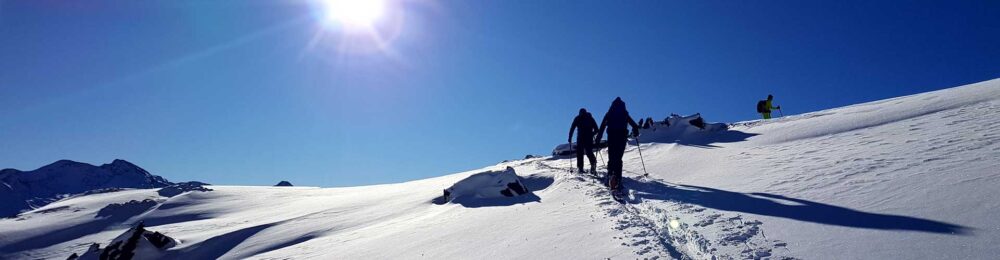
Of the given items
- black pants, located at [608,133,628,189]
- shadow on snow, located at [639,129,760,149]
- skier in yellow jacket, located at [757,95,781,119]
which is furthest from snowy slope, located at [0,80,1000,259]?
skier in yellow jacket, located at [757,95,781,119]

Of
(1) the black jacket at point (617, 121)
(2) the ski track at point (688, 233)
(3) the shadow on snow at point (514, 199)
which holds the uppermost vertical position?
(1) the black jacket at point (617, 121)

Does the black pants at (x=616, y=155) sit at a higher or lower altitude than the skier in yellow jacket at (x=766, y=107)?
lower

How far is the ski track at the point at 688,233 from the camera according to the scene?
13.6 ft

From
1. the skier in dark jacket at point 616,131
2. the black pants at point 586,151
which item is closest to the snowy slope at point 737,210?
the skier in dark jacket at point 616,131

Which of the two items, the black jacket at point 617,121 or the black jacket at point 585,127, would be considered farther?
the black jacket at point 585,127

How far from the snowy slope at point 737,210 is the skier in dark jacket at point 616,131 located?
72 cm

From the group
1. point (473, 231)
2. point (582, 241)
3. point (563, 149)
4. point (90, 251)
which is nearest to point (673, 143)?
point (563, 149)

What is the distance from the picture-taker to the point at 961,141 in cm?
734

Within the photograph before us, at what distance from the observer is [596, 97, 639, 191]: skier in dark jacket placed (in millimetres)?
10508

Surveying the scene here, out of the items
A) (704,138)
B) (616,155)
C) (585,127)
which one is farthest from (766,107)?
(616,155)

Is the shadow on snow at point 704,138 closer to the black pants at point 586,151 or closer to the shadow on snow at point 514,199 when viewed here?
the black pants at point 586,151

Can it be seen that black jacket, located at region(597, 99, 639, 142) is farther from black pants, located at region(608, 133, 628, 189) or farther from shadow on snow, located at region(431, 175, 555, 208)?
shadow on snow, located at region(431, 175, 555, 208)

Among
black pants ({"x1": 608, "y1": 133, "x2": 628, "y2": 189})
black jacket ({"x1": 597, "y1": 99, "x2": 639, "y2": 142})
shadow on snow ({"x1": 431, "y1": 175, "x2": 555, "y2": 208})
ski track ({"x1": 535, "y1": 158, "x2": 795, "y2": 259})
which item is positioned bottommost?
ski track ({"x1": 535, "y1": 158, "x2": 795, "y2": 259})

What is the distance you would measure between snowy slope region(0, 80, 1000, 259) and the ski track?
0.07 feet
